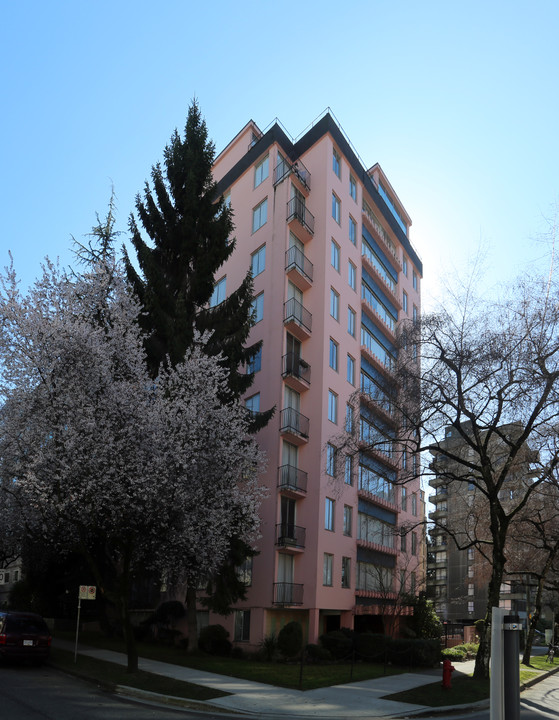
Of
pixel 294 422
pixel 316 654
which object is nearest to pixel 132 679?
pixel 316 654

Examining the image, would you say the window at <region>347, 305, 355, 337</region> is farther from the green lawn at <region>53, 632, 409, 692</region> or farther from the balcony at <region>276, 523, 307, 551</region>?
the green lawn at <region>53, 632, 409, 692</region>

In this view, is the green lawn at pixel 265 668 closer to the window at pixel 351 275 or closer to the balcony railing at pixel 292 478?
the balcony railing at pixel 292 478

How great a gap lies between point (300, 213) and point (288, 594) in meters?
18.5

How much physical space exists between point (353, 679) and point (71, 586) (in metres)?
16.5

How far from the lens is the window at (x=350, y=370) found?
3666 cm

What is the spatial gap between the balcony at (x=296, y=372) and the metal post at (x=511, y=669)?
27.8m

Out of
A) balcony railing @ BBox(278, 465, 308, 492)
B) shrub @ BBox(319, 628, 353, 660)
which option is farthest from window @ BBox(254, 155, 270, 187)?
shrub @ BBox(319, 628, 353, 660)

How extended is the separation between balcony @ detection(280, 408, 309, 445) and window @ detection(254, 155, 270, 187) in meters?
13.2

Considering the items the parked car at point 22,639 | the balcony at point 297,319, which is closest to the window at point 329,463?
the balcony at point 297,319

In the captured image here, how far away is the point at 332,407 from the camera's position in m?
33.9

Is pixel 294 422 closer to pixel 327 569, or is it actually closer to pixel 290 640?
pixel 327 569

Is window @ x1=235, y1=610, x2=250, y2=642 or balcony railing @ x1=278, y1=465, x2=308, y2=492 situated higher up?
balcony railing @ x1=278, y1=465, x2=308, y2=492

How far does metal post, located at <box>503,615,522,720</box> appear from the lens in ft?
9.90

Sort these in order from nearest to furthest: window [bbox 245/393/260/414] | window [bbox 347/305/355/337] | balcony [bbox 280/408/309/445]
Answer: balcony [bbox 280/408/309/445] → window [bbox 245/393/260/414] → window [bbox 347/305/355/337]
